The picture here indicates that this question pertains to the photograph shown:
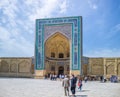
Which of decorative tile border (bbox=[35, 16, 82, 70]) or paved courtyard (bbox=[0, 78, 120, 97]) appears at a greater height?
decorative tile border (bbox=[35, 16, 82, 70])

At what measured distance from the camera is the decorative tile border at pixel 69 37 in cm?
2509

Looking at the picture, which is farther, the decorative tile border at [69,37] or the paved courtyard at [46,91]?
the decorative tile border at [69,37]

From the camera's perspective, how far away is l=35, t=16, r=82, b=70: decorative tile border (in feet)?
82.3

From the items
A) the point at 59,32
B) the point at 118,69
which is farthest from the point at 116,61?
the point at 59,32

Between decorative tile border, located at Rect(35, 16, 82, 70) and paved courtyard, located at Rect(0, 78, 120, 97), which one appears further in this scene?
decorative tile border, located at Rect(35, 16, 82, 70)

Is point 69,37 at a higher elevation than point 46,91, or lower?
higher

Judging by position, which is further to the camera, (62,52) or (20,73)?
(62,52)

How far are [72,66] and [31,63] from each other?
6.64 metres

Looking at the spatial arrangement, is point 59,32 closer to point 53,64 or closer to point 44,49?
point 44,49

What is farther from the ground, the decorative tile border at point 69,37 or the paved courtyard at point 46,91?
the decorative tile border at point 69,37

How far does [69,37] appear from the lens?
25.8m

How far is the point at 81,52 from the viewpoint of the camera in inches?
991

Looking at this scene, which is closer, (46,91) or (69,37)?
(46,91)

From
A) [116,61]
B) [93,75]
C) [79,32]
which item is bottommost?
[93,75]
